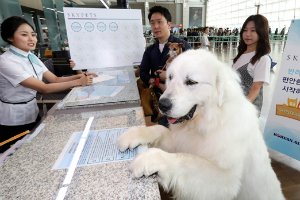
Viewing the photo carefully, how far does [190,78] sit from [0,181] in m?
1.07

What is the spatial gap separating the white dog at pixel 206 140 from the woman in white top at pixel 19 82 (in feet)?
3.86

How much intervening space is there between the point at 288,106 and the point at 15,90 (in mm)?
3364

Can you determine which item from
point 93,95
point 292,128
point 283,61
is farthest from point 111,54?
point 292,128

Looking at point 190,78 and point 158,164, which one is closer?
point 158,164

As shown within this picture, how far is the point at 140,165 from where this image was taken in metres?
0.71

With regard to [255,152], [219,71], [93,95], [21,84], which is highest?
[219,71]

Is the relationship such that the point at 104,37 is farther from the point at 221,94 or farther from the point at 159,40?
the point at 221,94

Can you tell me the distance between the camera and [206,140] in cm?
102

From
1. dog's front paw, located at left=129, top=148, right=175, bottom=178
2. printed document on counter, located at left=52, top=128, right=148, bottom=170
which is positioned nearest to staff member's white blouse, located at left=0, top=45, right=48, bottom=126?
printed document on counter, located at left=52, top=128, right=148, bottom=170

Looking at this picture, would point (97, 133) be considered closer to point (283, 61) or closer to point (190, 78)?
point (190, 78)

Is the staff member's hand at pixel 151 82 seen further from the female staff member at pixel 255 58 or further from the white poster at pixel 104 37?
the female staff member at pixel 255 58

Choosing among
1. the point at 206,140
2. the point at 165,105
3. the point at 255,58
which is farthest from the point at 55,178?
the point at 255,58

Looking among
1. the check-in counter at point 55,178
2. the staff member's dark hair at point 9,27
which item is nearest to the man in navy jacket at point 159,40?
the check-in counter at point 55,178

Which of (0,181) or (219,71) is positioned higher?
(219,71)
